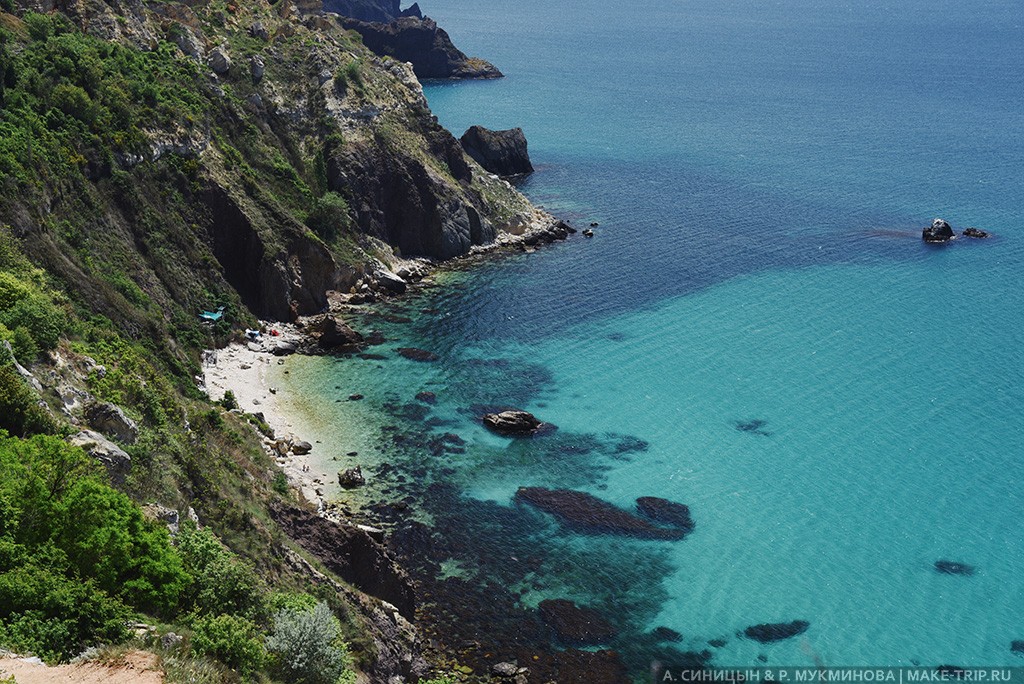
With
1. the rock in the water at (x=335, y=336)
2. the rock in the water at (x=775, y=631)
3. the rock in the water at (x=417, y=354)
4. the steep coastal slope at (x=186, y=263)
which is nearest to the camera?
the steep coastal slope at (x=186, y=263)

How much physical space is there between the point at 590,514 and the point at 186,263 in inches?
1678

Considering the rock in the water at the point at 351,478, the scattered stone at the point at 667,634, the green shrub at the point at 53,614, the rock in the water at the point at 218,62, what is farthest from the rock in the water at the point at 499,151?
the green shrub at the point at 53,614

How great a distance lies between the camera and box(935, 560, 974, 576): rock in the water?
198 feet

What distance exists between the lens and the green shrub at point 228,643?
3366 centimetres

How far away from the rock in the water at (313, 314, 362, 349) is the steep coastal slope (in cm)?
558

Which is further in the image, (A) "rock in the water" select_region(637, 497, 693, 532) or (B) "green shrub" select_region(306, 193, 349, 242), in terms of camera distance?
(B) "green shrub" select_region(306, 193, 349, 242)

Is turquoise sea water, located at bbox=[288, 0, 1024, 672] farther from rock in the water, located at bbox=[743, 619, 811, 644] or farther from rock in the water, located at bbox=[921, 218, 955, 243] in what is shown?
rock in the water, located at bbox=[921, 218, 955, 243]

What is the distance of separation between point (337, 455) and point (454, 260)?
1773 inches

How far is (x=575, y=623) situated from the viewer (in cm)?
5341

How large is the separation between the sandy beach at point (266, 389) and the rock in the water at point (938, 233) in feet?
267

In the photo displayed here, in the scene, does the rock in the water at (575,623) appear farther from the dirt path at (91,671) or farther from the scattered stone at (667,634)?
the dirt path at (91,671)

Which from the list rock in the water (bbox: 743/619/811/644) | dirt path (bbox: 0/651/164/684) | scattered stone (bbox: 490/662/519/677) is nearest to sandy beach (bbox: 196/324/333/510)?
scattered stone (bbox: 490/662/519/677)

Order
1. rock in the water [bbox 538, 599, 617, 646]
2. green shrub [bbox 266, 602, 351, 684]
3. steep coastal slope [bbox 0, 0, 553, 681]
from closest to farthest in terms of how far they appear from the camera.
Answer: steep coastal slope [bbox 0, 0, 553, 681] < green shrub [bbox 266, 602, 351, 684] < rock in the water [bbox 538, 599, 617, 646]

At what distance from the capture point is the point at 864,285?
109 m
